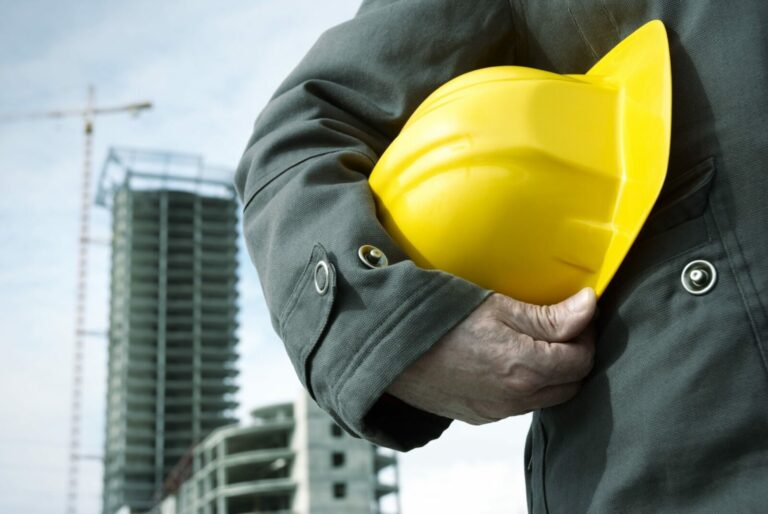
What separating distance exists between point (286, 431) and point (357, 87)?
78.1 meters

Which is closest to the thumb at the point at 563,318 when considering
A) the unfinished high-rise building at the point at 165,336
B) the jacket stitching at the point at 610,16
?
the jacket stitching at the point at 610,16

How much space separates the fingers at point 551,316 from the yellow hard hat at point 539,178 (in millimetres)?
50

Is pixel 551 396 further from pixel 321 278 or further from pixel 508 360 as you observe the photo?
pixel 321 278

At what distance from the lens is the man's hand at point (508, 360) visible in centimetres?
141

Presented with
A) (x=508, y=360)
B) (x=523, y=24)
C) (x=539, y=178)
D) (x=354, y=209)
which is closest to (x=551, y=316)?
(x=508, y=360)

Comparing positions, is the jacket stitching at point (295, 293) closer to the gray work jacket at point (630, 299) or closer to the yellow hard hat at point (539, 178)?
the gray work jacket at point (630, 299)

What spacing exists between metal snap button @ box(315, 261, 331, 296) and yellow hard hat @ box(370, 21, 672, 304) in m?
0.16

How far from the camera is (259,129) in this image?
1891 mm

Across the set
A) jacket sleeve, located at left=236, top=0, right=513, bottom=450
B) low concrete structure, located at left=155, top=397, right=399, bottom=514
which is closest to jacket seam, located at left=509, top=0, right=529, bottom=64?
jacket sleeve, located at left=236, top=0, right=513, bottom=450

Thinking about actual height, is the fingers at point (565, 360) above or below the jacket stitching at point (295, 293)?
below

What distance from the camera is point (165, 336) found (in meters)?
112

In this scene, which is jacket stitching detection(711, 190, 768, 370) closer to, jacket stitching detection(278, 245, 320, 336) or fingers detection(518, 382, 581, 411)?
fingers detection(518, 382, 581, 411)

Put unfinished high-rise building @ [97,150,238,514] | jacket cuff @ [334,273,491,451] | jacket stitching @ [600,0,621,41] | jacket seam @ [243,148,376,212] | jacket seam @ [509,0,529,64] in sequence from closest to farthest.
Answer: jacket cuff @ [334,273,491,451] → jacket stitching @ [600,0,621,41] → jacket seam @ [243,148,376,212] → jacket seam @ [509,0,529,64] → unfinished high-rise building @ [97,150,238,514]

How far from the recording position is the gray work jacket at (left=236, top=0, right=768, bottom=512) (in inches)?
51.0
